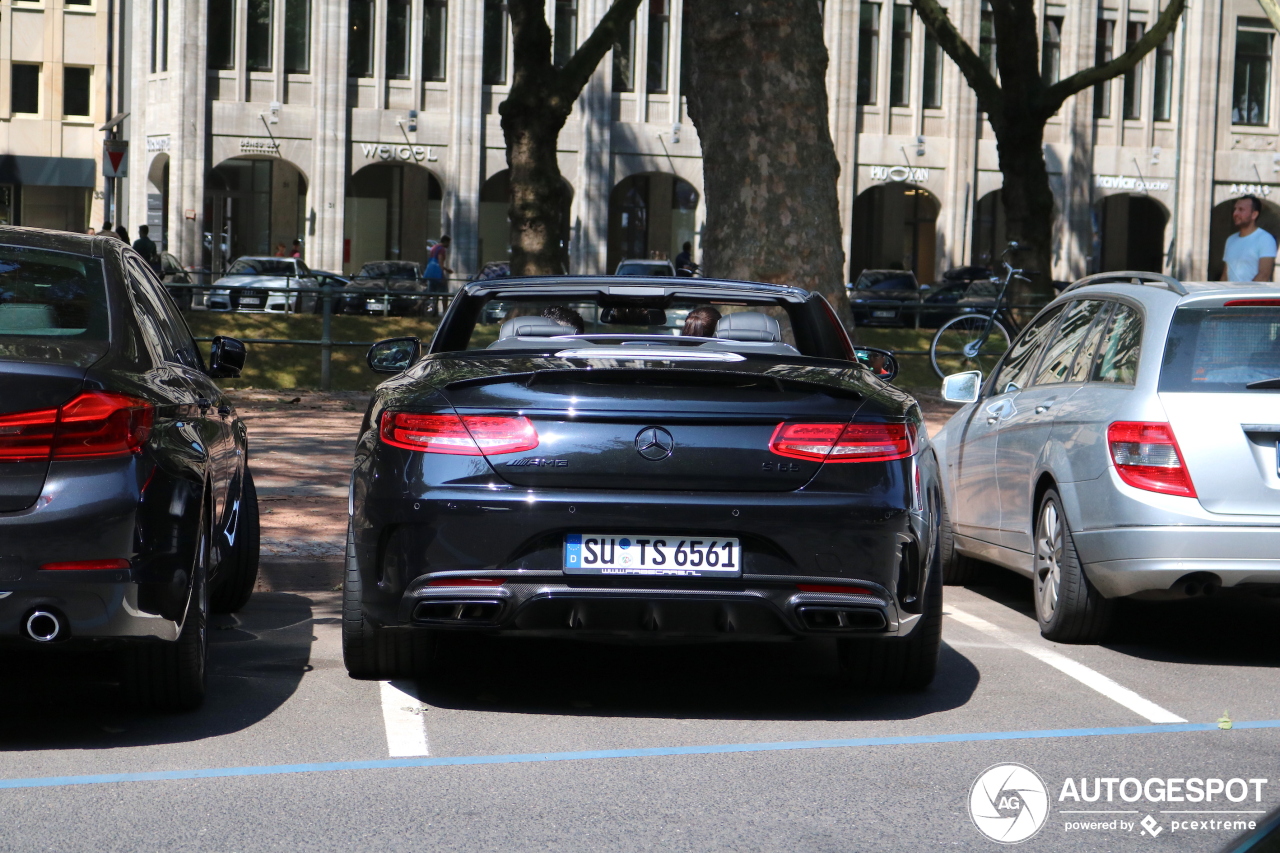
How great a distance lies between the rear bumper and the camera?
6324 mm

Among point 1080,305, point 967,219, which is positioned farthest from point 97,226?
point 1080,305

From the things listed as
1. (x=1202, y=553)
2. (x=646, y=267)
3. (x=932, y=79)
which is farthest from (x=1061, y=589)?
(x=932, y=79)

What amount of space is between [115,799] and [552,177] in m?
18.8

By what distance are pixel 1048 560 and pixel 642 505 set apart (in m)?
2.67

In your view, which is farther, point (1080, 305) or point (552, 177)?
point (552, 177)

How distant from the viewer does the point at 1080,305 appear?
788 cm

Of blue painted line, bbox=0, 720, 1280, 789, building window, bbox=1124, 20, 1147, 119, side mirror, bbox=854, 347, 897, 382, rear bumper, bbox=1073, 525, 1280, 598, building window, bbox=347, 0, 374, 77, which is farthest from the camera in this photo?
building window, bbox=1124, 20, 1147, 119

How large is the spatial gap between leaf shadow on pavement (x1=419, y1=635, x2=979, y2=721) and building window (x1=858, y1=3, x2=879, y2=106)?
46680 millimetres

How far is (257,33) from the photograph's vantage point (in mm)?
47281

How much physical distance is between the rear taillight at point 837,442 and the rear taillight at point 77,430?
6.26ft

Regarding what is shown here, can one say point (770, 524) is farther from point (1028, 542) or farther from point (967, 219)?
point (967, 219)

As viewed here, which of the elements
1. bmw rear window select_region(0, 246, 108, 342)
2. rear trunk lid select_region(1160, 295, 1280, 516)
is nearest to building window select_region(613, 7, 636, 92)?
rear trunk lid select_region(1160, 295, 1280, 516)

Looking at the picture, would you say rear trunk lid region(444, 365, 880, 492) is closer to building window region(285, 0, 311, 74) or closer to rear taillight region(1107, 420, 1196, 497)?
rear taillight region(1107, 420, 1196, 497)

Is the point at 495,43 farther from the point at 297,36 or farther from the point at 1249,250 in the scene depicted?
the point at 1249,250
